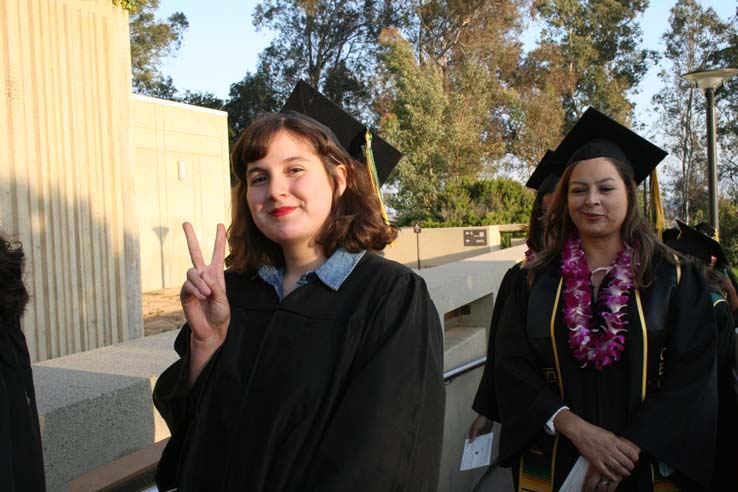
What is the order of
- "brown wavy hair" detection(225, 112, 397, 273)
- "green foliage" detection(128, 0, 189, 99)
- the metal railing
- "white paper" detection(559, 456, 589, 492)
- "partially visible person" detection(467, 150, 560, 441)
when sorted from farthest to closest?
"green foliage" detection(128, 0, 189, 99) → the metal railing → "partially visible person" detection(467, 150, 560, 441) → "white paper" detection(559, 456, 589, 492) → "brown wavy hair" detection(225, 112, 397, 273)

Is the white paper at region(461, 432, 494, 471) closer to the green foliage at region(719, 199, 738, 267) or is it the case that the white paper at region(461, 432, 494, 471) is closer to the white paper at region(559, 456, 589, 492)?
the white paper at region(559, 456, 589, 492)

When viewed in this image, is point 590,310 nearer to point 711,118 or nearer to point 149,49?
point 711,118

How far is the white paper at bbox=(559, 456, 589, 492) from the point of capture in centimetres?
247

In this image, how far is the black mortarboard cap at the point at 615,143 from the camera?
2.99 m

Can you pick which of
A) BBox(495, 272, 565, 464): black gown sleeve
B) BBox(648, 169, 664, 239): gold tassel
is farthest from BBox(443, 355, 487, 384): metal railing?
BBox(648, 169, 664, 239): gold tassel

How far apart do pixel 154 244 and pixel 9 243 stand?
16.3 metres

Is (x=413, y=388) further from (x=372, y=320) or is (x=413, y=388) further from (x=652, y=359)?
(x=652, y=359)

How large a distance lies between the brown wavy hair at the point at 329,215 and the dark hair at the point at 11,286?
1.87 feet

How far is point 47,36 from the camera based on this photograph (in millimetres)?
4547

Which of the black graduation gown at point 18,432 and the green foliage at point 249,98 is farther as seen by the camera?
the green foliage at point 249,98

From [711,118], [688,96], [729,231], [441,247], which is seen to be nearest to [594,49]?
[688,96]

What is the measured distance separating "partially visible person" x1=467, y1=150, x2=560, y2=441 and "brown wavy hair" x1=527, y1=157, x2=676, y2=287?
14 cm

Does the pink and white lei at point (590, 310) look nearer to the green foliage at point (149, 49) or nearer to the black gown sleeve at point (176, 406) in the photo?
the black gown sleeve at point (176, 406)

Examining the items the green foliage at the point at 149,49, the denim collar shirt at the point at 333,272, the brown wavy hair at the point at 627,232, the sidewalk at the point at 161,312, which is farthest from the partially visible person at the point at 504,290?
the green foliage at the point at 149,49
